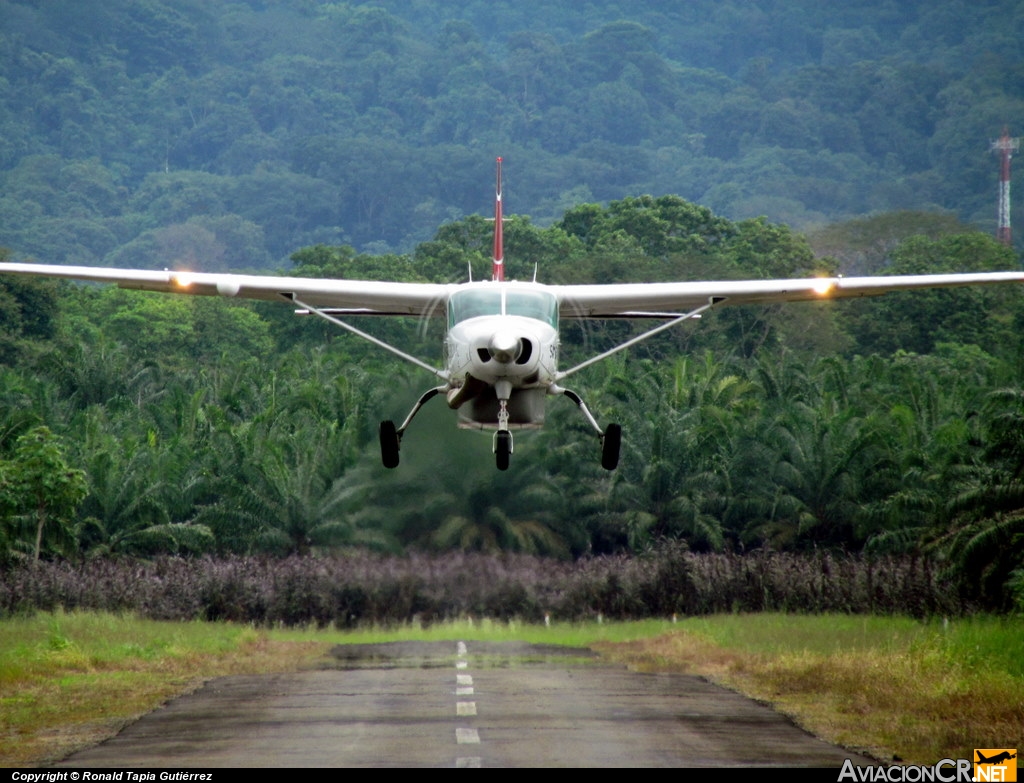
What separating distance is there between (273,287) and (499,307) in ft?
17.2

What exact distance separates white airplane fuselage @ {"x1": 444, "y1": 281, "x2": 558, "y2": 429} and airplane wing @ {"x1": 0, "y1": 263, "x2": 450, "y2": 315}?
103 inches

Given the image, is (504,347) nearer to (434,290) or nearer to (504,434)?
(504,434)

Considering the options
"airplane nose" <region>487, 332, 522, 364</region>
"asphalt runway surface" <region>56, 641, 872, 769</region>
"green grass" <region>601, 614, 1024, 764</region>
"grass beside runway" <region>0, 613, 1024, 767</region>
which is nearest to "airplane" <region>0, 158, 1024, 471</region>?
"airplane nose" <region>487, 332, 522, 364</region>

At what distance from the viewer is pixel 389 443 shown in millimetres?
23422

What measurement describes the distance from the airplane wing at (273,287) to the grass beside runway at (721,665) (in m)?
5.91

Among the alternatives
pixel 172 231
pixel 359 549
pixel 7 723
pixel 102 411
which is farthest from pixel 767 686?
pixel 172 231

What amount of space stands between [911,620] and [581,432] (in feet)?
56.2

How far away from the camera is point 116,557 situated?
145 ft

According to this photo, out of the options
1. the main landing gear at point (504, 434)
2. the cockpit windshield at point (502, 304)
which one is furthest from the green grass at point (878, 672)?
the cockpit windshield at point (502, 304)

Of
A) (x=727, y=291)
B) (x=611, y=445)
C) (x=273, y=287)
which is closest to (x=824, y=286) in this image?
(x=727, y=291)

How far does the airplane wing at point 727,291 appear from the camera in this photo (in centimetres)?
2356

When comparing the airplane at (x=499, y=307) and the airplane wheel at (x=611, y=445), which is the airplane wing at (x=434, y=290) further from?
the airplane wheel at (x=611, y=445)

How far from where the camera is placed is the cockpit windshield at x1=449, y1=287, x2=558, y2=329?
19531 mm

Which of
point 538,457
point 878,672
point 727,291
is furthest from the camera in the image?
point 538,457
